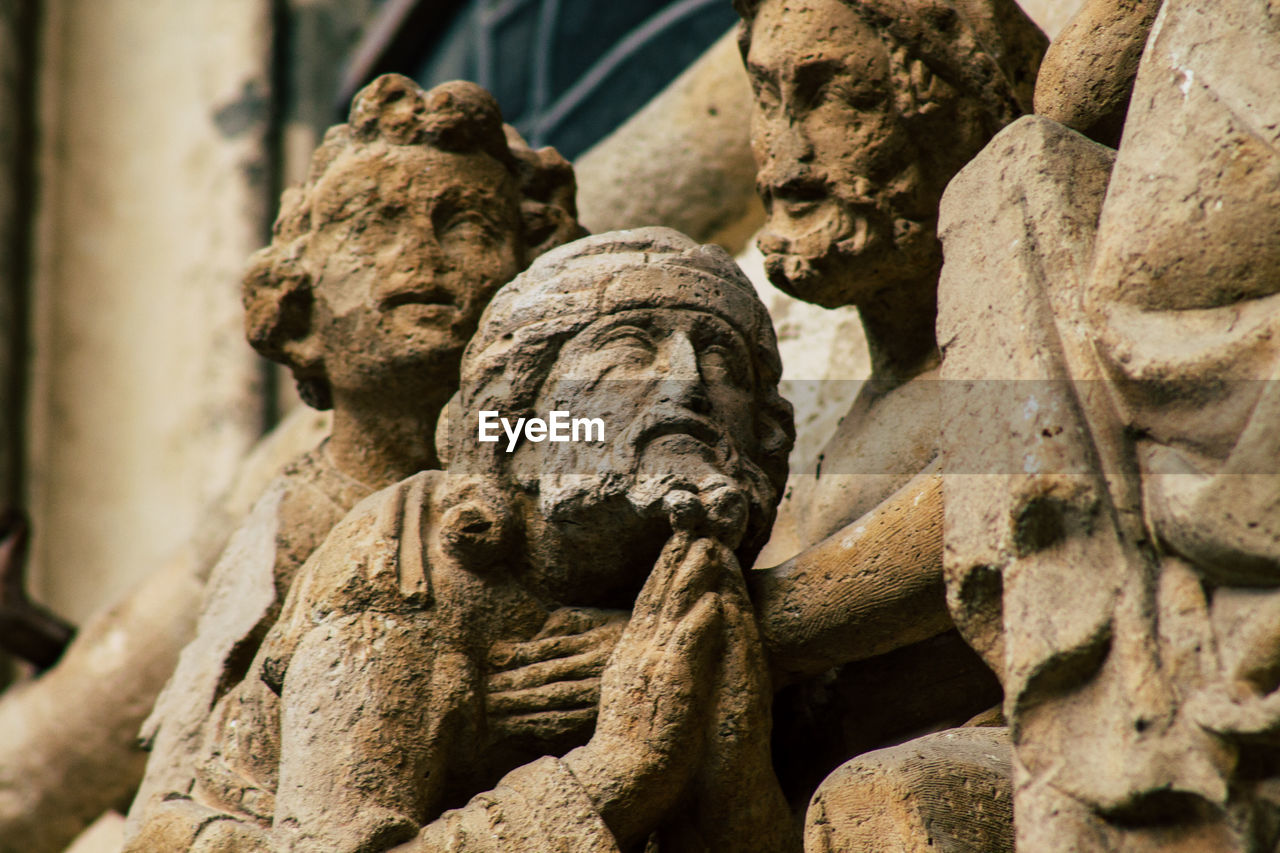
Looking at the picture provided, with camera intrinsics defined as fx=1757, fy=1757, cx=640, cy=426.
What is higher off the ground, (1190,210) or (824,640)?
(1190,210)

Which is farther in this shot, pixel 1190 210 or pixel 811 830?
pixel 811 830

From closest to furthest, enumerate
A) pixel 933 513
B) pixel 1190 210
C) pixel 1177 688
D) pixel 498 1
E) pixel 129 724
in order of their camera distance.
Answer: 1. pixel 1177 688
2. pixel 1190 210
3. pixel 933 513
4. pixel 129 724
5. pixel 498 1

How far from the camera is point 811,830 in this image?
1.86 meters

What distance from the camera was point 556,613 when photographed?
2.06 meters

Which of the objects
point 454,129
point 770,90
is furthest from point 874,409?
point 454,129

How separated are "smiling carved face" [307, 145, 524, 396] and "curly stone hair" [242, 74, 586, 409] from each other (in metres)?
0.02

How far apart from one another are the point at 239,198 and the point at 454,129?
9.62 feet

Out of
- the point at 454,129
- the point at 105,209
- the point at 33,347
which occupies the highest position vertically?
the point at 105,209

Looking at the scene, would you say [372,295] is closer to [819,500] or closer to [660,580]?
[819,500]

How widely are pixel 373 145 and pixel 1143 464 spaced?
160cm

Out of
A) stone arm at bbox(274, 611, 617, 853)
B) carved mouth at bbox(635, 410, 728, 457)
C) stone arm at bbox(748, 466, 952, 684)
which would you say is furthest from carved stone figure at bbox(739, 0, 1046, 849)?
stone arm at bbox(274, 611, 617, 853)

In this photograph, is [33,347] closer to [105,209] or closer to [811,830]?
[105,209]

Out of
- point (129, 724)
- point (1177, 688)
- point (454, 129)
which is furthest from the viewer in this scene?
point (129, 724)

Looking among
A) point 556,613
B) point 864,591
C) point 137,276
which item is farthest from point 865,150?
point 137,276
